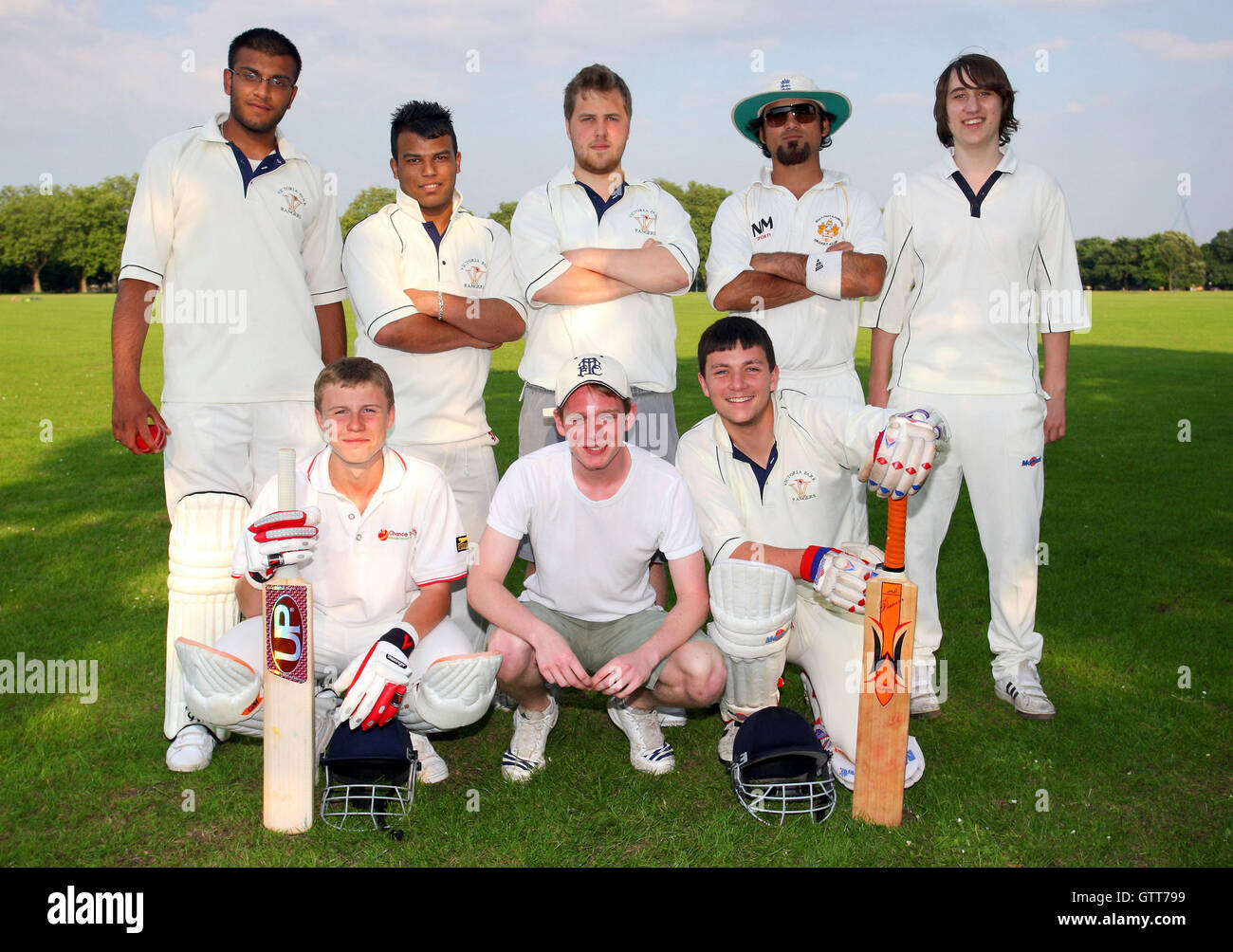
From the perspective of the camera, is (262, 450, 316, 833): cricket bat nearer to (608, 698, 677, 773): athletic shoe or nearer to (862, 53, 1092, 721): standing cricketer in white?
(608, 698, 677, 773): athletic shoe

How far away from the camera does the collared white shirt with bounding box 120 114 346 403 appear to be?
3691mm

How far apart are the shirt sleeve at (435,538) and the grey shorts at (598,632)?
276mm

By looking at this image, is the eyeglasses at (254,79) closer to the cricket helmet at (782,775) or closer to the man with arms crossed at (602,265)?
the man with arms crossed at (602,265)

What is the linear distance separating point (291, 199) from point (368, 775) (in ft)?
7.25

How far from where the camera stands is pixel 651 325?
3957 mm

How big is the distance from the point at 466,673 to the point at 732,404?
1.29 m

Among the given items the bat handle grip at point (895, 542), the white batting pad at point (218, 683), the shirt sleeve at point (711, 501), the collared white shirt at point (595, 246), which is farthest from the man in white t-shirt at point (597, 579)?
the white batting pad at point (218, 683)

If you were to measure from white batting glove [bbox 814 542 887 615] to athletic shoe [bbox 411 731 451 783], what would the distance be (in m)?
1.42

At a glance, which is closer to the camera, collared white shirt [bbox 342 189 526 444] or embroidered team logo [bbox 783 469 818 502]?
embroidered team logo [bbox 783 469 818 502]

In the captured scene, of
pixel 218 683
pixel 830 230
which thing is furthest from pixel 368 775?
pixel 830 230

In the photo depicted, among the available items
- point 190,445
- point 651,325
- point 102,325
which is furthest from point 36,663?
point 102,325

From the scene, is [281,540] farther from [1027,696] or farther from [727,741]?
[1027,696]

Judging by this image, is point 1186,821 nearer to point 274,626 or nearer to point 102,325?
point 274,626

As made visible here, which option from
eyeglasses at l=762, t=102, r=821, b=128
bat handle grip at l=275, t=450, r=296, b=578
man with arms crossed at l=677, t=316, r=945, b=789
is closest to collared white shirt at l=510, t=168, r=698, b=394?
man with arms crossed at l=677, t=316, r=945, b=789
